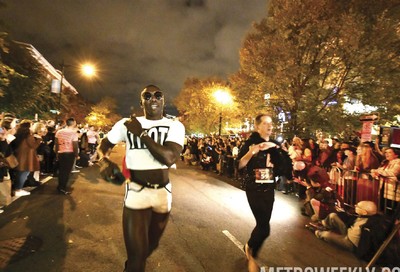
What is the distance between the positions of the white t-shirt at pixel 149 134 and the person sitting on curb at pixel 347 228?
11.8 feet

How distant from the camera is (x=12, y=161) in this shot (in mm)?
6742

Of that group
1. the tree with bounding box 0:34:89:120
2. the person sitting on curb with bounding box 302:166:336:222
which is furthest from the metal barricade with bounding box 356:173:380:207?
the tree with bounding box 0:34:89:120

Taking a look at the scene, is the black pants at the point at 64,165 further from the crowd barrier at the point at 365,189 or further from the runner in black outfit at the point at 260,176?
the crowd barrier at the point at 365,189

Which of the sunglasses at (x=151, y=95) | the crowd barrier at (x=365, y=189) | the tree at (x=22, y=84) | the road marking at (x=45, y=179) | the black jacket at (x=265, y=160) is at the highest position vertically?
the tree at (x=22, y=84)

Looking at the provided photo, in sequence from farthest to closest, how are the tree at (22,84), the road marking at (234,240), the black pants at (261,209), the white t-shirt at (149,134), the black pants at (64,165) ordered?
the tree at (22,84), the black pants at (64,165), the road marking at (234,240), the black pants at (261,209), the white t-shirt at (149,134)

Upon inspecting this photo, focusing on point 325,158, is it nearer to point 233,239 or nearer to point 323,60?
point 323,60

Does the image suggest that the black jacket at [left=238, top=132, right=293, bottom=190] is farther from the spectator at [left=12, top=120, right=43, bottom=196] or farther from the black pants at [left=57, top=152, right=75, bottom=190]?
the spectator at [left=12, top=120, right=43, bottom=196]

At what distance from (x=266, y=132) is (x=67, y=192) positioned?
6.17 meters

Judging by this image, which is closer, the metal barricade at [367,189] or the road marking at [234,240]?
the road marking at [234,240]

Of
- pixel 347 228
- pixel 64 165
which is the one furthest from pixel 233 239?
pixel 64 165

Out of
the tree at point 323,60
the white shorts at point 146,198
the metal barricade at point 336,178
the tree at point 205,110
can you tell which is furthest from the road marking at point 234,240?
the tree at point 205,110

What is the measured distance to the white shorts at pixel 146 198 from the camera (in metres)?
2.59

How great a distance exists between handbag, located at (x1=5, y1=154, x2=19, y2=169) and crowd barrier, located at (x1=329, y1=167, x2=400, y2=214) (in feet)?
26.4

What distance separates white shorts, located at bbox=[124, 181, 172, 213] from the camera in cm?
259
